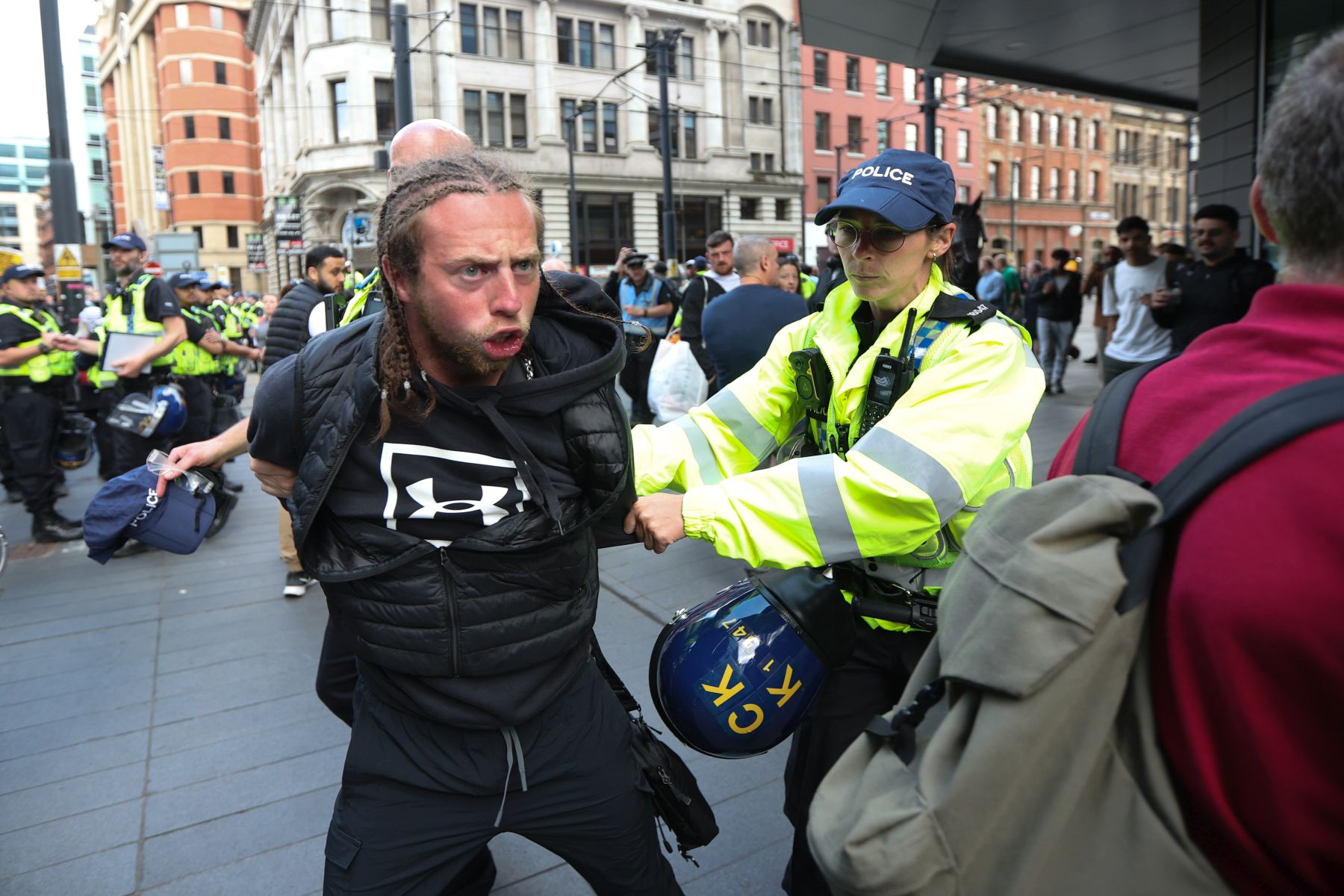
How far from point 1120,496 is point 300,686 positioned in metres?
4.25

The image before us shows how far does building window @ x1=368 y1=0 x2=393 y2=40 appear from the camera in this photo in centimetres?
3556

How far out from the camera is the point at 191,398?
25.7 feet

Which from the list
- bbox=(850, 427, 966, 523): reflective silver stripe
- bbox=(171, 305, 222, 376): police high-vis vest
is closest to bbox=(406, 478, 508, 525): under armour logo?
bbox=(850, 427, 966, 523): reflective silver stripe

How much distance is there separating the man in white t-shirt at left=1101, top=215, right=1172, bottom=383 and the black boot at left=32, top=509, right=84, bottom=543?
858 centimetres

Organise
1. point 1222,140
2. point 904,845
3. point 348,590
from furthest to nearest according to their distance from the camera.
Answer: point 1222,140
point 348,590
point 904,845

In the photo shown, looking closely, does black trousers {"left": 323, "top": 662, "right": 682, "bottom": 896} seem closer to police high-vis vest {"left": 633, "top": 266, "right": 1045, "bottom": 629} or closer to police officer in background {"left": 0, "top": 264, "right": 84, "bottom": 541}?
police high-vis vest {"left": 633, "top": 266, "right": 1045, "bottom": 629}

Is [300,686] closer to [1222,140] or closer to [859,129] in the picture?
[1222,140]

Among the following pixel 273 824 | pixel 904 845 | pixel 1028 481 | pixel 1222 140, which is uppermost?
pixel 1222 140

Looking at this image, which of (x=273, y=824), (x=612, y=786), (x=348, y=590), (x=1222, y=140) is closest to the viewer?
(x=348, y=590)

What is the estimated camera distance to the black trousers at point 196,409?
778 centimetres

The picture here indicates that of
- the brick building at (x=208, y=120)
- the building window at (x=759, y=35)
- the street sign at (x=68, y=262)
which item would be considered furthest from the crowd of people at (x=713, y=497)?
the brick building at (x=208, y=120)

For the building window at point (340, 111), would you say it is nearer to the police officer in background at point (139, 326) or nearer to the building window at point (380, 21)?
the building window at point (380, 21)

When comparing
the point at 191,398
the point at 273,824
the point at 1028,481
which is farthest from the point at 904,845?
the point at 191,398

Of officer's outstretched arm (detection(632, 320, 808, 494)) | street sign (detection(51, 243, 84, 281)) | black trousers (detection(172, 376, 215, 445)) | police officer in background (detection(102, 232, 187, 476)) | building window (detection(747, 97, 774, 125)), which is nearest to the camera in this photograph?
officer's outstretched arm (detection(632, 320, 808, 494))
